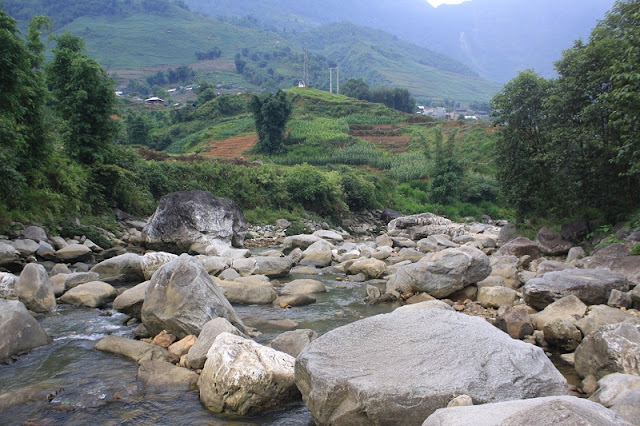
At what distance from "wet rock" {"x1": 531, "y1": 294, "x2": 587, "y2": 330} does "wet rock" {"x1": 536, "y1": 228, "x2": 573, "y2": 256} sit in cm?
818

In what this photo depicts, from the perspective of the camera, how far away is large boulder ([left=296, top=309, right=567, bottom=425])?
536 cm

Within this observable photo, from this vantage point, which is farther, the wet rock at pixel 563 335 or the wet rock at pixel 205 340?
the wet rock at pixel 563 335

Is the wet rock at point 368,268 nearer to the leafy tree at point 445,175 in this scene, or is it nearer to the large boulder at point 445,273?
the large boulder at point 445,273

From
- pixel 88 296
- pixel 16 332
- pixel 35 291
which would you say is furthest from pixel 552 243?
pixel 16 332

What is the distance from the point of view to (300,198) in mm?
36125

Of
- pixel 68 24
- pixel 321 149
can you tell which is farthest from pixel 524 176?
pixel 68 24

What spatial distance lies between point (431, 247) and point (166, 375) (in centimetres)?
1806

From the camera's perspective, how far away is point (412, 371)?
226 inches

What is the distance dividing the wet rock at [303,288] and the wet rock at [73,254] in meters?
7.68

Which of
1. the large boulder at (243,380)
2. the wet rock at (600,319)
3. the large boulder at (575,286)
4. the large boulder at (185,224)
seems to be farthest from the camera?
the large boulder at (185,224)

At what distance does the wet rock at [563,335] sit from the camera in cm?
890

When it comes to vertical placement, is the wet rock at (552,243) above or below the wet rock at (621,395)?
below

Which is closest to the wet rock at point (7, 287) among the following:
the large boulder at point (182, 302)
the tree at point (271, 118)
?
the large boulder at point (182, 302)

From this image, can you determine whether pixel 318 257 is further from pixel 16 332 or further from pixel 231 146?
pixel 231 146
